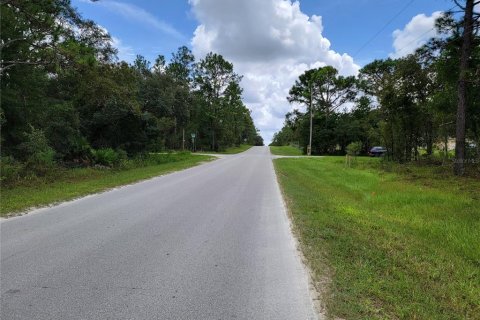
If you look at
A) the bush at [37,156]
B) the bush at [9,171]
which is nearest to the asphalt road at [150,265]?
the bush at [9,171]

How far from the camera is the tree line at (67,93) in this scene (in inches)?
521

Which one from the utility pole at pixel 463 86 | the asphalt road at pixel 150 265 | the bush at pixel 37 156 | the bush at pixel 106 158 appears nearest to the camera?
the asphalt road at pixel 150 265

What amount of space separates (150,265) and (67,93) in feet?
84.3

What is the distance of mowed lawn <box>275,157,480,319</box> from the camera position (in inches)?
152

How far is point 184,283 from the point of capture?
432 centimetres

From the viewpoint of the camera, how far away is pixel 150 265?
16.1ft

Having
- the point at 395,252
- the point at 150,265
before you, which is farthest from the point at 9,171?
the point at 395,252

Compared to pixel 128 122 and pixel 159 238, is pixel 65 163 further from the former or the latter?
pixel 159 238

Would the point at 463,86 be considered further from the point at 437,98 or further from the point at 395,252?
the point at 395,252

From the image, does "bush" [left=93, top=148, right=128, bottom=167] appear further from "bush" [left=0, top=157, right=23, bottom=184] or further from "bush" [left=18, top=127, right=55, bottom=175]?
"bush" [left=0, top=157, right=23, bottom=184]

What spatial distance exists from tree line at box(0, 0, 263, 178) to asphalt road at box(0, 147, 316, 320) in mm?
7217

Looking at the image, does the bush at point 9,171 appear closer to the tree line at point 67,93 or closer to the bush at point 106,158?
the tree line at point 67,93

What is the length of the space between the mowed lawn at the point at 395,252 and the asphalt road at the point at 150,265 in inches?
16.5

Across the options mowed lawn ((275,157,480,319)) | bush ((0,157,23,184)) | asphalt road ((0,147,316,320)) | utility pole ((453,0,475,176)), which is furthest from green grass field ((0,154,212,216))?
utility pole ((453,0,475,176))
